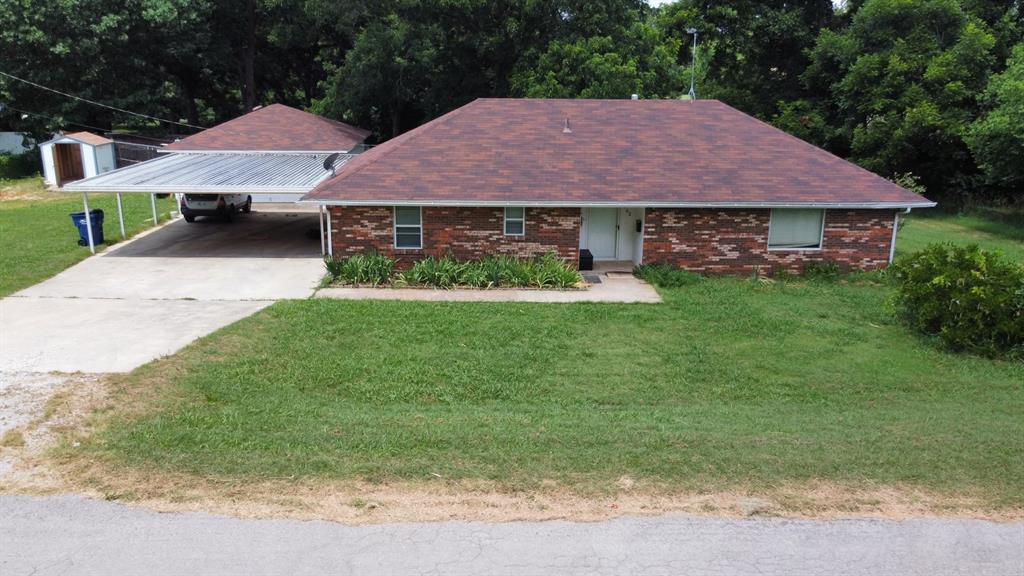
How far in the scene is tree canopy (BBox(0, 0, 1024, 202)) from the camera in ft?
89.8

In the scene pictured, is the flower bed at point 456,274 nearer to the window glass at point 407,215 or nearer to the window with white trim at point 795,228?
the window glass at point 407,215

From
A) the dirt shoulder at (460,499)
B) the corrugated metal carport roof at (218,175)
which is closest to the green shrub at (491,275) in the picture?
the corrugated metal carport roof at (218,175)

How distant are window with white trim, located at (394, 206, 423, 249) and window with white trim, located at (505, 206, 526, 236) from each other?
2027 millimetres

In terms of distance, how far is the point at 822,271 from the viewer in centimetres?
1741

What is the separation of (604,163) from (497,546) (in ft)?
44.3

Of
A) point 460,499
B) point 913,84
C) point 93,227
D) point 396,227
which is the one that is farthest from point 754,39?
point 460,499

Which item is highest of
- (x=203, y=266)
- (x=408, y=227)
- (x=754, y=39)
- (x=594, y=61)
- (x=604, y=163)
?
(x=754, y=39)

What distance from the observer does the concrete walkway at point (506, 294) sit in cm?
1527

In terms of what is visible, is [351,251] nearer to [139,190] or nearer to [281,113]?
[139,190]

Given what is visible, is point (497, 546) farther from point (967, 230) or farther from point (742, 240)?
point (967, 230)

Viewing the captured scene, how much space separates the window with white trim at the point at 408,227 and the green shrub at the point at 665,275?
17.2 ft

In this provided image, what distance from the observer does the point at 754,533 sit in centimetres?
642

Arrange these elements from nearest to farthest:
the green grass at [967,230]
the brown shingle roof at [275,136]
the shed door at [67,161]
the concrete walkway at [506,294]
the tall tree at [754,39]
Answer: the concrete walkway at [506,294] < the green grass at [967,230] < the brown shingle roof at [275,136] < the shed door at [67,161] < the tall tree at [754,39]

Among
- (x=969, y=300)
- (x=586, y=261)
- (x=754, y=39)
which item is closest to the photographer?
(x=969, y=300)
